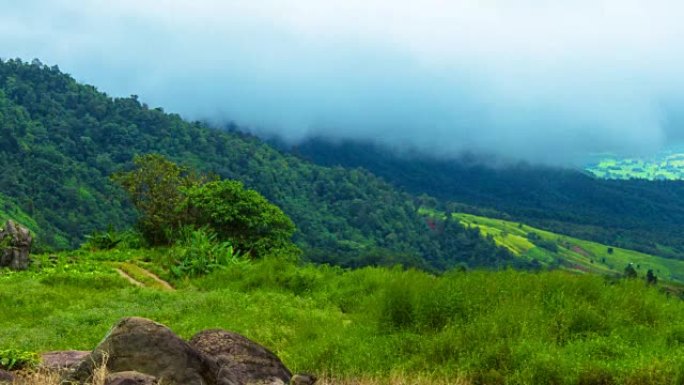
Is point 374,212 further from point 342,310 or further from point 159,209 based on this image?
point 342,310

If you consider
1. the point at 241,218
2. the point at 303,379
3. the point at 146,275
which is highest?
the point at 241,218

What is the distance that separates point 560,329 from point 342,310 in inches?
348

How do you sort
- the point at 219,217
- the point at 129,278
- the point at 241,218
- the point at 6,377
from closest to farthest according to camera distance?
1. the point at 6,377
2. the point at 129,278
3. the point at 241,218
4. the point at 219,217

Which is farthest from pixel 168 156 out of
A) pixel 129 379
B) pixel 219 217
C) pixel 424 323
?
pixel 129 379

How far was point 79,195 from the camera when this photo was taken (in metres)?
111

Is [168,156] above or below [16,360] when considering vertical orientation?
below

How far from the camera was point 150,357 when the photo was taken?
36.9 feet

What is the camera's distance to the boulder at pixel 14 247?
28812mm

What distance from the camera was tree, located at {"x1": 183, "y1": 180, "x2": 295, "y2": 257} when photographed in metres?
33.6

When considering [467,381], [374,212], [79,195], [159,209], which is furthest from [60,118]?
[467,381]

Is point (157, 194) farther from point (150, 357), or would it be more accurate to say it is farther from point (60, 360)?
point (150, 357)

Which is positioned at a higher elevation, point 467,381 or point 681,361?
point 681,361

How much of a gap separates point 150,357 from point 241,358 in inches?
83.1

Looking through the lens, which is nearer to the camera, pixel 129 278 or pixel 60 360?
pixel 60 360
